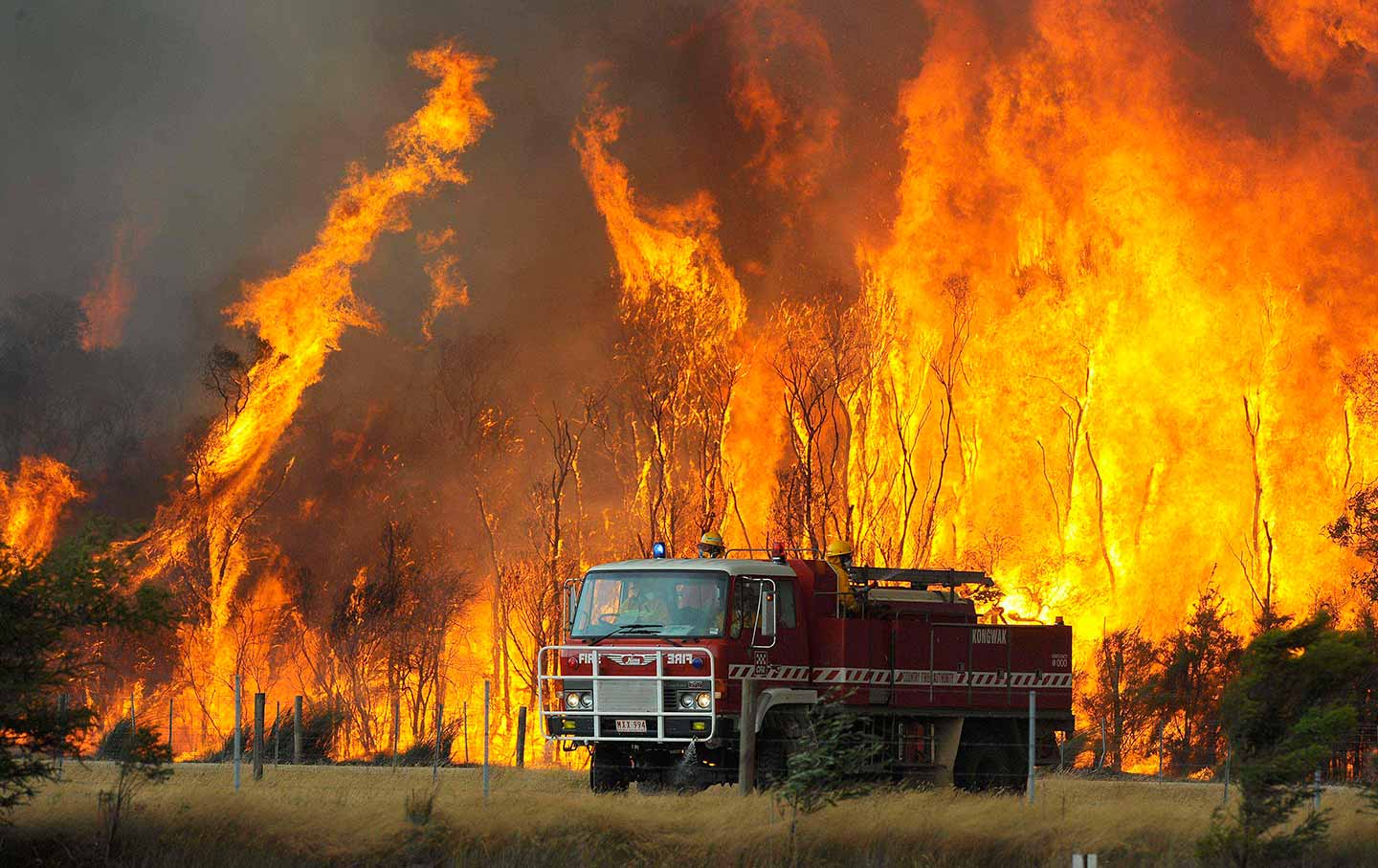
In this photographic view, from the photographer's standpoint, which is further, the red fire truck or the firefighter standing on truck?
the firefighter standing on truck

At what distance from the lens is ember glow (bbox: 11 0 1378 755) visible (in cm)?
6266

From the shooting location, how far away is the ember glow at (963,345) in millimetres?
62656

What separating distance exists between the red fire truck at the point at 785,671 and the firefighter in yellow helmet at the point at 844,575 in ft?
0.08

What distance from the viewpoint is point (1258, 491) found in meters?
61.7

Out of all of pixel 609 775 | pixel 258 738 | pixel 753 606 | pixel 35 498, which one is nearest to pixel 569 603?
pixel 609 775

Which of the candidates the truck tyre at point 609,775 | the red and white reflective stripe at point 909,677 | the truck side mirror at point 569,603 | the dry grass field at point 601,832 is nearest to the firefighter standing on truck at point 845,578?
the red and white reflective stripe at point 909,677

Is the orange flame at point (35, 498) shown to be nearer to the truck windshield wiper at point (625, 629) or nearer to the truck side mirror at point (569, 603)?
the truck side mirror at point (569, 603)

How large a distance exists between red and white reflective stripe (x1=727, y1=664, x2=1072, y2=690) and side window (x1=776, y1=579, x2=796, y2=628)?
596mm

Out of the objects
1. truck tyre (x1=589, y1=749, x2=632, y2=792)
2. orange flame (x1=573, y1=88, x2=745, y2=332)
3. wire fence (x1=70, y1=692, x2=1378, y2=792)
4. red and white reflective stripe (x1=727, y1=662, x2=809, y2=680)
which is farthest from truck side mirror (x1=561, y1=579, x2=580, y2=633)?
orange flame (x1=573, y1=88, x2=745, y2=332)

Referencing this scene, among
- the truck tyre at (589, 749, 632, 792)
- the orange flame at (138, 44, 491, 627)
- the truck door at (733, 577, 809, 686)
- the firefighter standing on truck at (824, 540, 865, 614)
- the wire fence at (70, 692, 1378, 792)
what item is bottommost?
the truck tyre at (589, 749, 632, 792)

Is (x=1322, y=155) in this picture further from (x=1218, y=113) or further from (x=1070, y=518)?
(x=1070, y=518)

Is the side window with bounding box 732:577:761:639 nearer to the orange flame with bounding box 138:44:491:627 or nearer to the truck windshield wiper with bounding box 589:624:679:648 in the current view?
the truck windshield wiper with bounding box 589:624:679:648

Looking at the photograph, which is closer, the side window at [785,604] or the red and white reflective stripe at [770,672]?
the red and white reflective stripe at [770,672]

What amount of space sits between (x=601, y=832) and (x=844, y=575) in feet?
26.0
